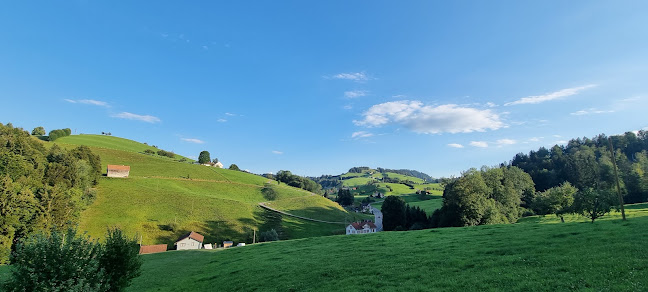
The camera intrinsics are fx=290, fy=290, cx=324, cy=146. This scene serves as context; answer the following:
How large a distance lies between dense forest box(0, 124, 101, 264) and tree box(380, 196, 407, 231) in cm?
8407

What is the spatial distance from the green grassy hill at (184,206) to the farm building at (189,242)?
5020 millimetres

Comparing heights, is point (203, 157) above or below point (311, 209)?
above

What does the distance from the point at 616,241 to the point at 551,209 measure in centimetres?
4182

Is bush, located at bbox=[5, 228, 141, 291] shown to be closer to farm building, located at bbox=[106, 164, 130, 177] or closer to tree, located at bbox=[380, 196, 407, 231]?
tree, located at bbox=[380, 196, 407, 231]

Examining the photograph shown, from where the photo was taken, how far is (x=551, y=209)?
2071 inches

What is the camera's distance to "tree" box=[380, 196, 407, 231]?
3895 inches

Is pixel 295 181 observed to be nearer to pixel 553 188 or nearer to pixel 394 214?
pixel 394 214

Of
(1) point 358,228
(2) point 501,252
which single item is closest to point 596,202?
(2) point 501,252

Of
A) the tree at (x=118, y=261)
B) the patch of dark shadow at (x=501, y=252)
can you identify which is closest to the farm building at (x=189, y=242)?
the tree at (x=118, y=261)

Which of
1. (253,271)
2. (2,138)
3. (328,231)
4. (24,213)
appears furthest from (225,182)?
(253,271)

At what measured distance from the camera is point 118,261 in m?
20.0

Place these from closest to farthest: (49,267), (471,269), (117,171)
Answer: (49,267)
(471,269)
(117,171)

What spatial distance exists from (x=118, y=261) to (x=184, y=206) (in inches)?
3310

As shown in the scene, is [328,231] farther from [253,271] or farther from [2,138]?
[2,138]
